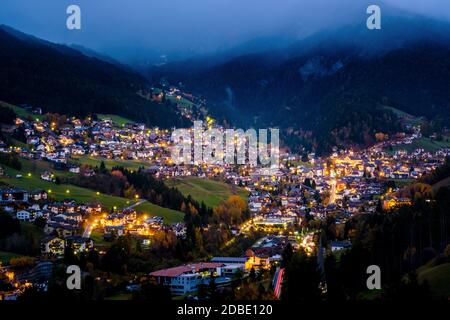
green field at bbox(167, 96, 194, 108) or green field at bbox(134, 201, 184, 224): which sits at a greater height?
green field at bbox(167, 96, 194, 108)

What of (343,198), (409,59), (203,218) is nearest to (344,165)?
(343,198)

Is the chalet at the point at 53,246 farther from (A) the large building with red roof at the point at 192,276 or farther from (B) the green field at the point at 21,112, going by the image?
(B) the green field at the point at 21,112

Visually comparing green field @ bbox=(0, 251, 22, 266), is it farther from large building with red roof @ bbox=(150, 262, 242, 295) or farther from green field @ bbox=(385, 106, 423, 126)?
green field @ bbox=(385, 106, 423, 126)

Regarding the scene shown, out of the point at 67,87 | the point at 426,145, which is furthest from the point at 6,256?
the point at 67,87

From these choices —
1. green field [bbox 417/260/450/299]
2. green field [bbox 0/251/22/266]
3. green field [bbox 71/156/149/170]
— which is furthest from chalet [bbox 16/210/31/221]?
green field [bbox 417/260/450/299]

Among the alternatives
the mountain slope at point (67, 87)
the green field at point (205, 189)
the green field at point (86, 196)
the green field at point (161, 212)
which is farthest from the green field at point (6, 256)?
the mountain slope at point (67, 87)

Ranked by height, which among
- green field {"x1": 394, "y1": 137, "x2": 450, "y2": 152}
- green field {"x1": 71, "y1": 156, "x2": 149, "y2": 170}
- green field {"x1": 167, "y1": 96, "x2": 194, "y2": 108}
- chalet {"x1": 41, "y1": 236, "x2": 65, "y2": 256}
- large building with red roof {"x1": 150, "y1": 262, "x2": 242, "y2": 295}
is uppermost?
green field {"x1": 167, "y1": 96, "x2": 194, "y2": 108}
